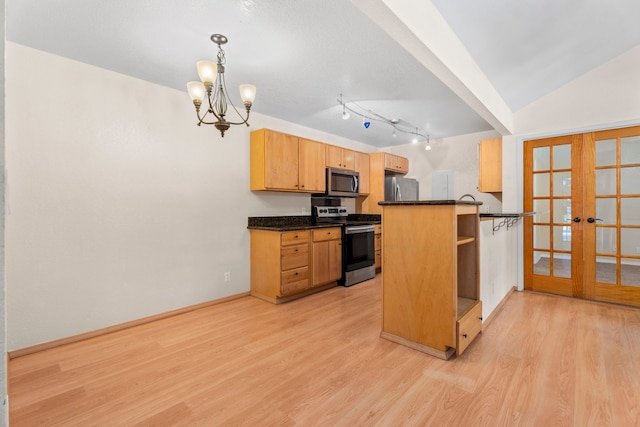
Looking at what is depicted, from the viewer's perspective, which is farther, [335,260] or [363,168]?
[363,168]

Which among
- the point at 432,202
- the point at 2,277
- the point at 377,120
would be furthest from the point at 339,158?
the point at 2,277

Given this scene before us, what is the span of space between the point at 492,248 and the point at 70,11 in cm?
398

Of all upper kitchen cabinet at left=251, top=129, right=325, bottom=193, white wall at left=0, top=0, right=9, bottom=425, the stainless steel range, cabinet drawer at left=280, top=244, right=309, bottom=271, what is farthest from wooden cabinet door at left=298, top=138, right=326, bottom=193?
white wall at left=0, top=0, right=9, bottom=425

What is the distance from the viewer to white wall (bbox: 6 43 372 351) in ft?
7.70

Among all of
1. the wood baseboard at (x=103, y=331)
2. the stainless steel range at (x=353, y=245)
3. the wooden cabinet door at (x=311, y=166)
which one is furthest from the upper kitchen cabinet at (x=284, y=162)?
the wood baseboard at (x=103, y=331)

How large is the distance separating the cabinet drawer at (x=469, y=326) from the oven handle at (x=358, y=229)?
6.72 ft

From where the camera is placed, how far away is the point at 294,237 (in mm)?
3662

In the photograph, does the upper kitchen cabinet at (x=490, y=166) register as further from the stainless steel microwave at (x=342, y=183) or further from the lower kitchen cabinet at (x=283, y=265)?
the lower kitchen cabinet at (x=283, y=265)

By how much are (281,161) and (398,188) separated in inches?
93.8

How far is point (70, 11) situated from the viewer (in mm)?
1928

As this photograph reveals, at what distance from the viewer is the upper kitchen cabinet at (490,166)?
4238 mm

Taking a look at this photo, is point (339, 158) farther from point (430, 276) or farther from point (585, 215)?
point (585, 215)

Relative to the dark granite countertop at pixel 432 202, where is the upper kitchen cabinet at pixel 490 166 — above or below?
above

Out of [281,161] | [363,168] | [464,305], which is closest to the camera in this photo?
[464,305]
